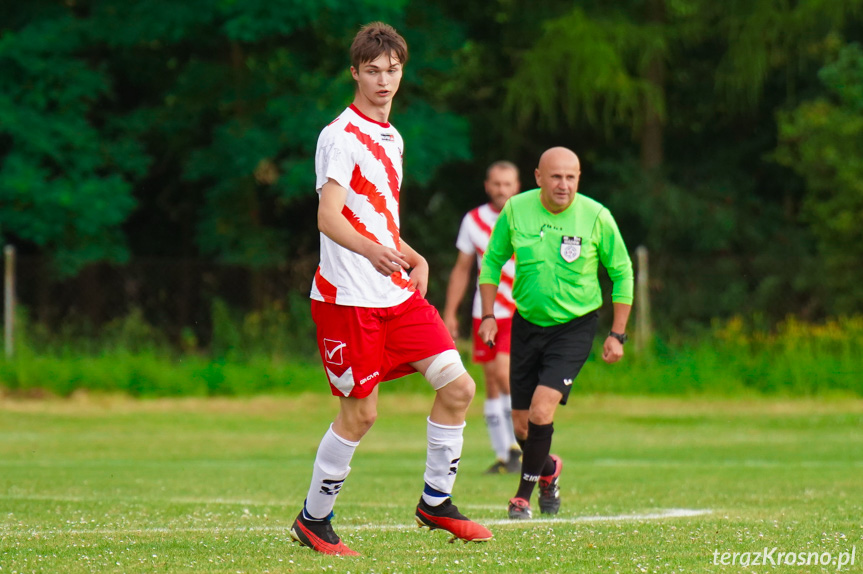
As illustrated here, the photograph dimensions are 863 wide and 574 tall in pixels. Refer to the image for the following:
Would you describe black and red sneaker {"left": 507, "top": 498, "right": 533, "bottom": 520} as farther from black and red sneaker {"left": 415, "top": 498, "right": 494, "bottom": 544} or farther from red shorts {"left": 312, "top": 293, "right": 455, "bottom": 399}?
red shorts {"left": 312, "top": 293, "right": 455, "bottom": 399}

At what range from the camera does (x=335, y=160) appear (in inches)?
212

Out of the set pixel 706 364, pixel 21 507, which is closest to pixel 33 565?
pixel 21 507

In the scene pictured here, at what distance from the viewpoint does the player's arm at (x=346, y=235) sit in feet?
16.7

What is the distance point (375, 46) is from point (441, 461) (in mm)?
1850

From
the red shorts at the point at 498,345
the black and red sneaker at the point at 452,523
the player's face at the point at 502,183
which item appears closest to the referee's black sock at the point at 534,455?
the black and red sneaker at the point at 452,523

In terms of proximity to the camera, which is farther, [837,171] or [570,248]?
[837,171]

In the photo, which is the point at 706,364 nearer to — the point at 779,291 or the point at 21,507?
the point at 779,291

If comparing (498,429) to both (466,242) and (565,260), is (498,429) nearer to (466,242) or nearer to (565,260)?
(466,242)

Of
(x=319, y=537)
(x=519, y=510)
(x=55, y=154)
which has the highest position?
(x=55, y=154)

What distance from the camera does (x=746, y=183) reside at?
27.2 metres

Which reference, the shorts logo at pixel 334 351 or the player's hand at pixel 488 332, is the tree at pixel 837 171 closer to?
the player's hand at pixel 488 332

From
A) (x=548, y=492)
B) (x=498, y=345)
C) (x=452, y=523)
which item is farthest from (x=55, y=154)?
(x=452, y=523)

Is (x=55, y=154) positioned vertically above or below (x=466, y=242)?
above

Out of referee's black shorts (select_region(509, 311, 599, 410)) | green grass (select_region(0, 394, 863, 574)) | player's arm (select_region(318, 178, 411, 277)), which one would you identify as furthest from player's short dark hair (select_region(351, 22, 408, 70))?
referee's black shorts (select_region(509, 311, 599, 410))
